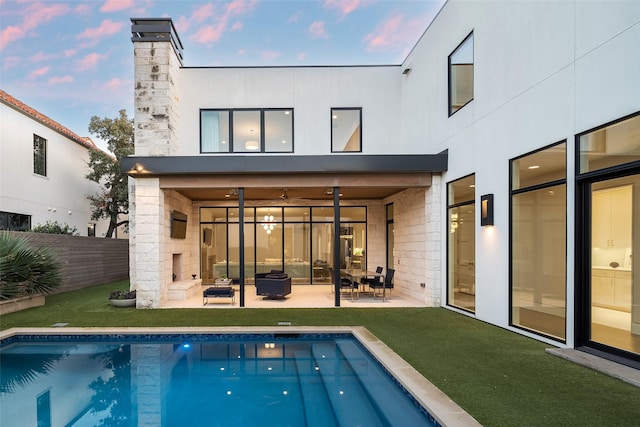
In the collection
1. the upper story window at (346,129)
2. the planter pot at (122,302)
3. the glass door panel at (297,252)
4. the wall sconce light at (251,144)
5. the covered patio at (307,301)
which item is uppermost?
the upper story window at (346,129)

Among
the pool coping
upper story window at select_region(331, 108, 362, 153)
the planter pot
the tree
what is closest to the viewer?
the pool coping

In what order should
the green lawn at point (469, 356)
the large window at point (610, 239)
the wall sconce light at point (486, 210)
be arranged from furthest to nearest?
the wall sconce light at point (486, 210)
the large window at point (610, 239)
the green lawn at point (469, 356)

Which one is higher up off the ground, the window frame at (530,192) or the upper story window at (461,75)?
the upper story window at (461,75)

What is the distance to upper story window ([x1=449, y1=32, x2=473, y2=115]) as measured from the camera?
839 centimetres

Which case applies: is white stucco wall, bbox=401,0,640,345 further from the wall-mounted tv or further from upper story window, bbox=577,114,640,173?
the wall-mounted tv

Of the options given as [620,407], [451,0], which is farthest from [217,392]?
[451,0]

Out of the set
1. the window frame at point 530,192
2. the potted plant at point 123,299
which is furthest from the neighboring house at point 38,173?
the window frame at point 530,192

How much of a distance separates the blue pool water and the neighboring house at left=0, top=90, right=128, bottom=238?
32.1 feet

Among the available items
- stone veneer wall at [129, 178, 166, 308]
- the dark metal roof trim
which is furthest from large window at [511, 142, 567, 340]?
stone veneer wall at [129, 178, 166, 308]

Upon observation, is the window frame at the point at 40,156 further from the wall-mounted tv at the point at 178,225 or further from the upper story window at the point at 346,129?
the upper story window at the point at 346,129

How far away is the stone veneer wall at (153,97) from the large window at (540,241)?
9.30 metres

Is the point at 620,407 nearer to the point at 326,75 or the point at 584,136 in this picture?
the point at 584,136

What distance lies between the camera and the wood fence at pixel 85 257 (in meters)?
11.9

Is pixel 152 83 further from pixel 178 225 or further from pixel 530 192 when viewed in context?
pixel 530 192
